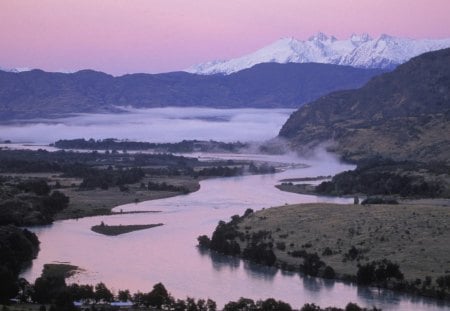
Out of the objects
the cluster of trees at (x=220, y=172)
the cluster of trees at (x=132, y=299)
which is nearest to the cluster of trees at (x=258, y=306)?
the cluster of trees at (x=132, y=299)

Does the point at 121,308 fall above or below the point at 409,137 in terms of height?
below

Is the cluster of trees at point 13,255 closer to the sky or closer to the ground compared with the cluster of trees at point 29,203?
closer to the ground

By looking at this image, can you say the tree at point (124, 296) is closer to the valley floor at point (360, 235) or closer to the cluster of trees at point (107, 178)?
the valley floor at point (360, 235)

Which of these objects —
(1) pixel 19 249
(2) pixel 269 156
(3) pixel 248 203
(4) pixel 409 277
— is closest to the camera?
(4) pixel 409 277

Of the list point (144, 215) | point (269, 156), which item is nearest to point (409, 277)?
point (144, 215)

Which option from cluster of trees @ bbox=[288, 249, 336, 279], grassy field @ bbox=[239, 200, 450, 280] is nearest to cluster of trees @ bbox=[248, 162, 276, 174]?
Answer: grassy field @ bbox=[239, 200, 450, 280]

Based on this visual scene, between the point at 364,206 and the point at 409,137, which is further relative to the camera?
the point at 409,137

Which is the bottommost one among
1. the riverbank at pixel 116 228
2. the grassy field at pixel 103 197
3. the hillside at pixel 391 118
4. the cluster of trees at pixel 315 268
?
the cluster of trees at pixel 315 268

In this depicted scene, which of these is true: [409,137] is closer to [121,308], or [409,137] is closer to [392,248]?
[392,248]

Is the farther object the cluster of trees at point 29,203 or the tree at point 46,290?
the cluster of trees at point 29,203
